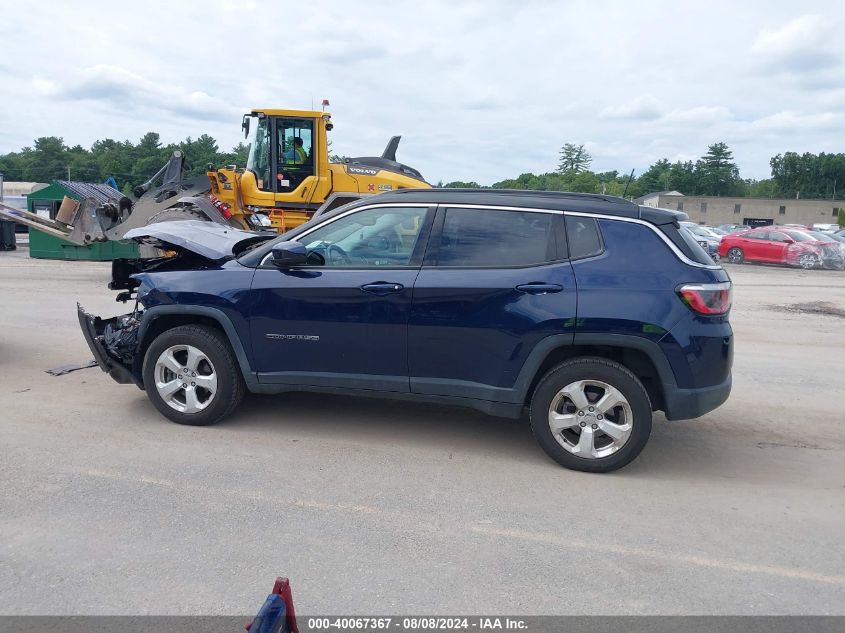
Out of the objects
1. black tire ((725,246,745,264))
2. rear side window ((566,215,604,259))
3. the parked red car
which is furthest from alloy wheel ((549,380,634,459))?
black tire ((725,246,745,264))

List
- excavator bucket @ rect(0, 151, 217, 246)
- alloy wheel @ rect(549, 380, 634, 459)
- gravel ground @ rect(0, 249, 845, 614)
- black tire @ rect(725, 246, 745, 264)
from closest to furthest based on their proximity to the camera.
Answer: gravel ground @ rect(0, 249, 845, 614)
alloy wheel @ rect(549, 380, 634, 459)
excavator bucket @ rect(0, 151, 217, 246)
black tire @ rect(725, 246, 745, 264)

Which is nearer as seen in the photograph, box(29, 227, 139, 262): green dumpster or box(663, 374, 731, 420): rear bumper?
box(663, 374, 731, 420): rear bumper

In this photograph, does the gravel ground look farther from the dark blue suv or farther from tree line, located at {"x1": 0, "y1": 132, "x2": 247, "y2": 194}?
tree line, located at {"x1": 0, "y1": 132, "x2": 247, "y2": 194}

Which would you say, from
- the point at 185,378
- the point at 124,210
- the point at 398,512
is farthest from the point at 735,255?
the point at 398,512

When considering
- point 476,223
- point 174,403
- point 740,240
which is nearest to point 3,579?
point 174,403

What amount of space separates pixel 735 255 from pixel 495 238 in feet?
74.3

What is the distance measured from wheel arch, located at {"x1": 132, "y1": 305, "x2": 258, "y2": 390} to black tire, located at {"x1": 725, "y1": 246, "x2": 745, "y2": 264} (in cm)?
2325

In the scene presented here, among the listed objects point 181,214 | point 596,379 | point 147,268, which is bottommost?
point 596,379

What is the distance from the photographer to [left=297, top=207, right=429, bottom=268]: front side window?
16.0ft

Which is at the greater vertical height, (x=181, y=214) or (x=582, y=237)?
(x=181, y=214)

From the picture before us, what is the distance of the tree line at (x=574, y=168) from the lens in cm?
6297

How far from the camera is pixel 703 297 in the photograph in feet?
14.2

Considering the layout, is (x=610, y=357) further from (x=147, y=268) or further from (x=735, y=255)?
(x=735, y=255)

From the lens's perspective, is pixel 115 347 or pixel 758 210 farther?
pixel 758 210
